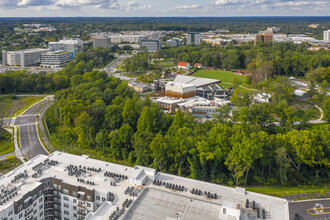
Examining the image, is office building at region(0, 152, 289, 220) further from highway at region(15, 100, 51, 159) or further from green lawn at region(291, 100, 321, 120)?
green lawn at region(291, 100, 321, 120)

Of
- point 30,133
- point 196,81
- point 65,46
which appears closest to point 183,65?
point 196,81

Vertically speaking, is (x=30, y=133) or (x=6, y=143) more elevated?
(x=30, y=133)

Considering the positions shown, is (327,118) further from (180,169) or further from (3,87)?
(3,87)

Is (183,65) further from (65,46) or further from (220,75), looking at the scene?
(65,46)

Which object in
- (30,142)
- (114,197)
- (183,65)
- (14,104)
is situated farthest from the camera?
(183,65)

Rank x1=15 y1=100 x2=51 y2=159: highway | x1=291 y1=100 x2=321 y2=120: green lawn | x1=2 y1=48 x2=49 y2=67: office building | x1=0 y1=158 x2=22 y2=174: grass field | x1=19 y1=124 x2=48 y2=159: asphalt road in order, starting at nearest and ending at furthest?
x1=0 y1=158 x2=22 y2=174: grass field
x1=19 y1=124 x2=48 y2=159: asphalt road
x1=15 y1=100 x2=51 y2=159: highway
x1=291 y1=100 x2=321 y2=120: green lawn
x1=2 y1=48 x2=49 y2=67: office building

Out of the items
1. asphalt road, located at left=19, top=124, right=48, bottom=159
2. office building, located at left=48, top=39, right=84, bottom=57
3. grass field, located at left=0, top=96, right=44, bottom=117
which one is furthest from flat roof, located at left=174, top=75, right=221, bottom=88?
office building, located at left=48, top=39, right=84, bottom=57

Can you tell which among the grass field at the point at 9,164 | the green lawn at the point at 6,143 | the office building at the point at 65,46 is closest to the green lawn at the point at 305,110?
the grass field at the point at 9,164
